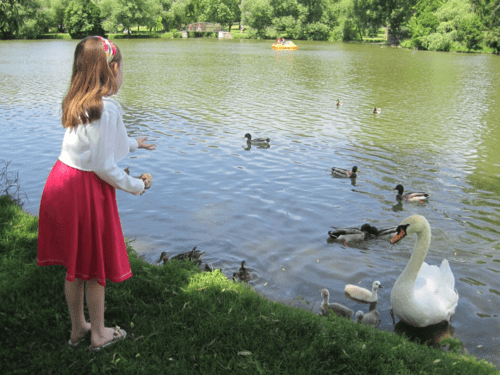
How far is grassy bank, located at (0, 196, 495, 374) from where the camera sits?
3.47m

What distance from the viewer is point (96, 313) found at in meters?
3.46

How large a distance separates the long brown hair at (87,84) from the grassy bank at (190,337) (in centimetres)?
183

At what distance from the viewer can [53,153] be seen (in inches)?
484

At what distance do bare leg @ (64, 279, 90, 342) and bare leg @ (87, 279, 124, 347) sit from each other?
3.0 inches

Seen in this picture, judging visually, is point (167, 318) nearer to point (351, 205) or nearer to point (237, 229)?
point (237, 229)

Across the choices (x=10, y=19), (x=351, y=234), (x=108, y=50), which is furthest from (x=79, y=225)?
(x=10, y=19)

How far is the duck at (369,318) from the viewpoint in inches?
219

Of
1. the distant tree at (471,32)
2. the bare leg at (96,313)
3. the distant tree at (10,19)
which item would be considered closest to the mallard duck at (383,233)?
the bare leg at (96,313)

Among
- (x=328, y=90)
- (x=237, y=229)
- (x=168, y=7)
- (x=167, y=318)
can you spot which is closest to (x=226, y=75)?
(x=328, y=90)

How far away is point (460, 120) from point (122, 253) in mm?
17386

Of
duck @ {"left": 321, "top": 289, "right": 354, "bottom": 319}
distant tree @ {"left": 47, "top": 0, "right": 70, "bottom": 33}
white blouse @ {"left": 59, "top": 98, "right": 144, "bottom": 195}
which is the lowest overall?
duck @ {"left": 321, "top": 289, "right": 354, "bottom": 319}

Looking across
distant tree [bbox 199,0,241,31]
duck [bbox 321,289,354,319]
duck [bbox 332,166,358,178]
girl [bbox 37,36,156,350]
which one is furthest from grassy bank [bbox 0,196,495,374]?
distant tree [bbox 199,0,241,31]

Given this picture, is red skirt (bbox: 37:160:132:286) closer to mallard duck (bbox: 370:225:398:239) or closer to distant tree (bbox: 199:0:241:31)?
mallard duck (bbox: 370:225:398:239)

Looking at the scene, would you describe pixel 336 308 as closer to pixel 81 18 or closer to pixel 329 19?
pixel 329 19
